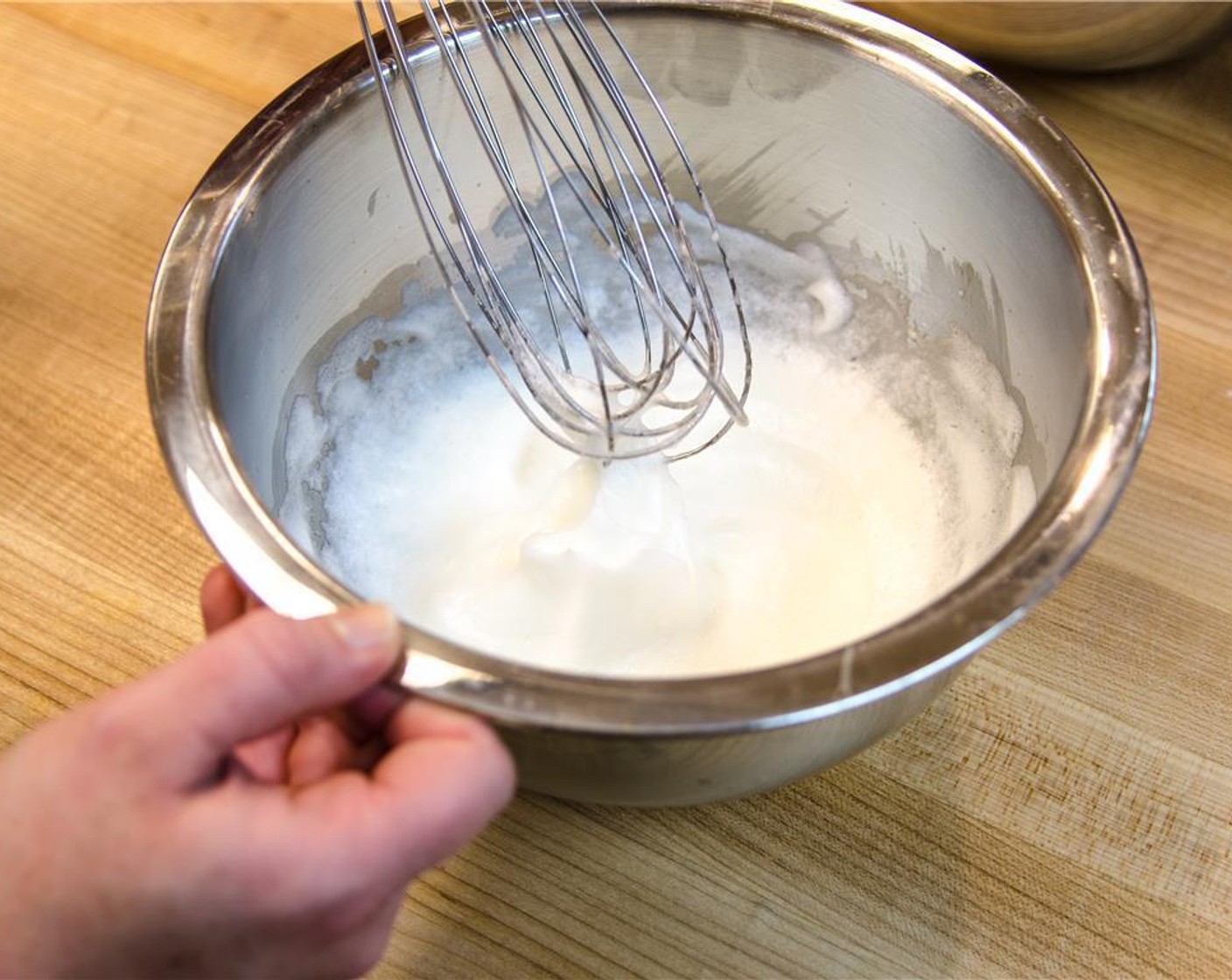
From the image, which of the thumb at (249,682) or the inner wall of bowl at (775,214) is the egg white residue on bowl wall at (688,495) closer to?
the inner wall of bowl at (775,214)

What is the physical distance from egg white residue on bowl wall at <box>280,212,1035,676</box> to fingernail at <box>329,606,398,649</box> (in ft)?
0.51

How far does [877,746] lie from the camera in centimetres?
63

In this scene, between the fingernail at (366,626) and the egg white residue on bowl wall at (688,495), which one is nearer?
the fingernail at (366,626)

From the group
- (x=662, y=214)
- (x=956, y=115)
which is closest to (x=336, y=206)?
(x=662, y=214)

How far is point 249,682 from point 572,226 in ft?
1.47

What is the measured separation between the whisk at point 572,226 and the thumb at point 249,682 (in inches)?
7.2

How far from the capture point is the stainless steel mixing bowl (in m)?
0.43

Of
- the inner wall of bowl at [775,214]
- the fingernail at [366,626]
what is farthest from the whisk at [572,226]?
the fingernail at [366,626]

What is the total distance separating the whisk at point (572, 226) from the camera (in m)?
0.59

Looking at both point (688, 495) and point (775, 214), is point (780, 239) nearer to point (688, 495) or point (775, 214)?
point (775, 214)

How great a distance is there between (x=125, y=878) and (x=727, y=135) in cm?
52

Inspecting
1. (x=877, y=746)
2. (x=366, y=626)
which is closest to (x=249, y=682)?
(x=366, y=626)

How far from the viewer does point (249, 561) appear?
18.1 inches

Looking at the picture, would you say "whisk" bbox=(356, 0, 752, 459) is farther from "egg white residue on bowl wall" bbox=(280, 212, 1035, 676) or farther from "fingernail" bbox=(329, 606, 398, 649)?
"fingernail" bbox=(329, 606, 398, 649)
